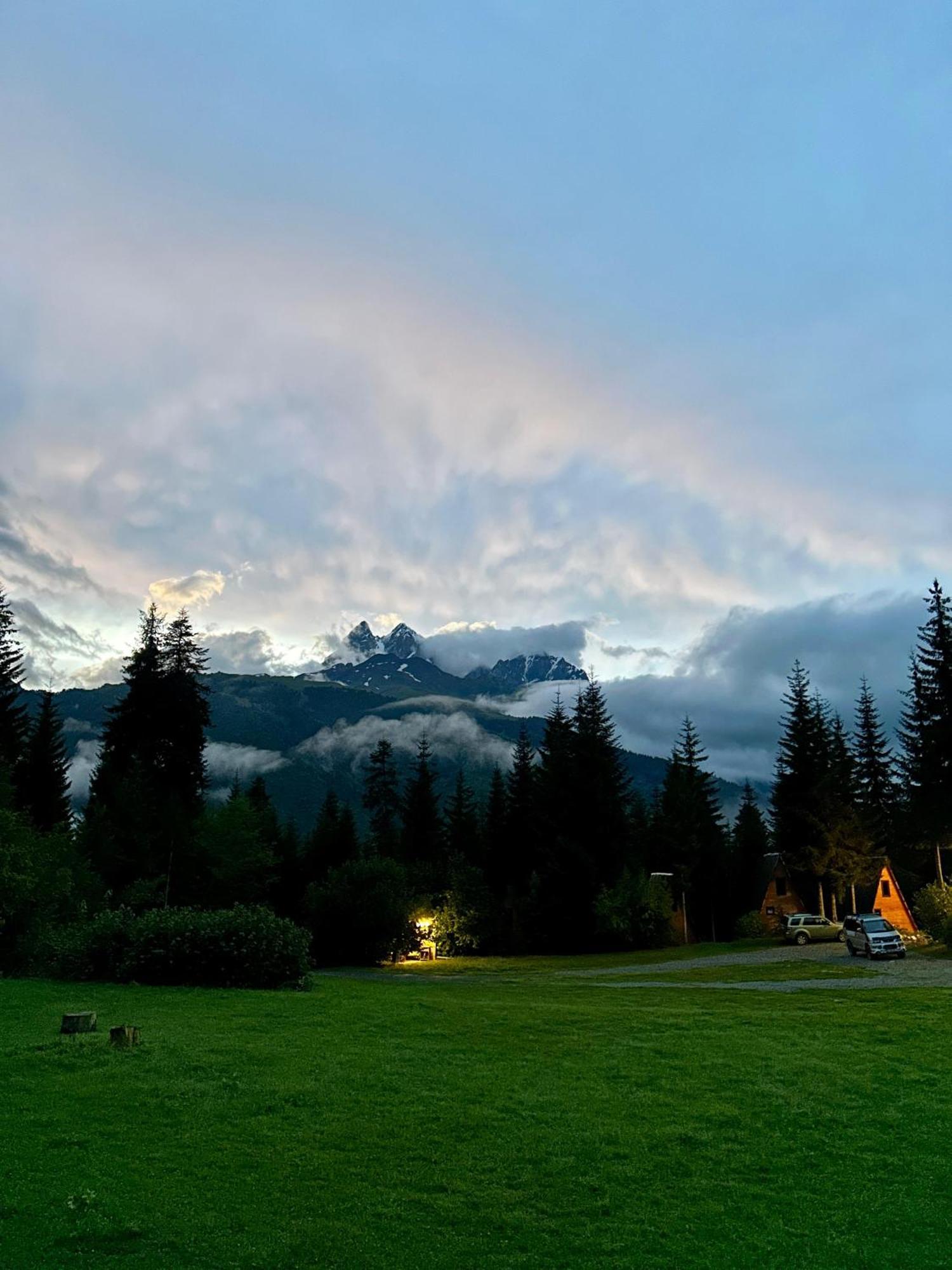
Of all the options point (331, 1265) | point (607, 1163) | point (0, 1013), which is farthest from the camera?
point (0, 1013)

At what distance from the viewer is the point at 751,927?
61.0 m

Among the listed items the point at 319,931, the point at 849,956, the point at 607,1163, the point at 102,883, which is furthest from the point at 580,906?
the point at 607,1163

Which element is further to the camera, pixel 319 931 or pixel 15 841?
pixel 319 931

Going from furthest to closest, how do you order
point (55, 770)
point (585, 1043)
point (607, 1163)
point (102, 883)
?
point (55, 770)
point (102, 883)
point (585, 1043)
point (607, 1163)

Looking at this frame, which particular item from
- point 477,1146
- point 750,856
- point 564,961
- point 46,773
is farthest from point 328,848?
point 477,1146

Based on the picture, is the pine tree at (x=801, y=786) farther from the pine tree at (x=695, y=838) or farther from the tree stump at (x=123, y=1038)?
the tree stump at (x=123, y=1038)

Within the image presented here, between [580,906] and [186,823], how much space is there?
27342mm

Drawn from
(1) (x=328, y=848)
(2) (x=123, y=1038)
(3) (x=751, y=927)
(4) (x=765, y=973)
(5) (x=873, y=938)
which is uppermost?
(1) (x=328, y=848)

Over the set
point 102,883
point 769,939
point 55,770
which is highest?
point 55,770

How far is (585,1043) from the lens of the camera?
1622cm

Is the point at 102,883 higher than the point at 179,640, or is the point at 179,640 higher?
the point at 179,640

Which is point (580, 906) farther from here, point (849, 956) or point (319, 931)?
point (849, 956)

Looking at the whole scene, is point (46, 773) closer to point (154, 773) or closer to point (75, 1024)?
point (154, 773)

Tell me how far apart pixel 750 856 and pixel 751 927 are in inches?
623
